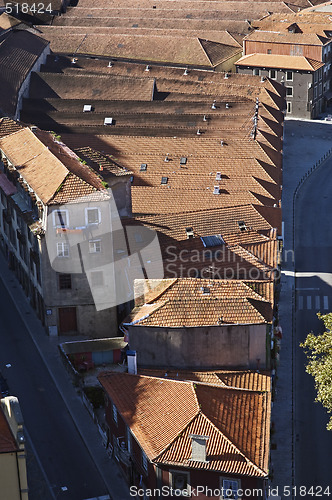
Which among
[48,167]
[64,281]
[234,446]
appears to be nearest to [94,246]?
[64,281]

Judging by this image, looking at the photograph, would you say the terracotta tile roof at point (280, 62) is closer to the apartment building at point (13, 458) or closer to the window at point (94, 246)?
the window at point (94, 246)

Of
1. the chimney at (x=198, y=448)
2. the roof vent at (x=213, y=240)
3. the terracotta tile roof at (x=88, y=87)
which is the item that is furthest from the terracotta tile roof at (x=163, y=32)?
the chimney at (x=198, y=448)

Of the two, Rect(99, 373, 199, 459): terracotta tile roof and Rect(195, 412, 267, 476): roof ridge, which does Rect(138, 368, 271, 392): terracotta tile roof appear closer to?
Rect(99, 373, 199, 459): terracotta tile roof

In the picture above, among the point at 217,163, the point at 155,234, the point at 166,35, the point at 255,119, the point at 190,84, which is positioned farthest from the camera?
the point at 166,35

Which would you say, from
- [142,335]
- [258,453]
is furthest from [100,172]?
[258,453]

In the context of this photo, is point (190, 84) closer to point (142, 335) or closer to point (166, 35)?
point (166, 35)

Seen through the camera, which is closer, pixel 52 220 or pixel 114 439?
pixel 114 439

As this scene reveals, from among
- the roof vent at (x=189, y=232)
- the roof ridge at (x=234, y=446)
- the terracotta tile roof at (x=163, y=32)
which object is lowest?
the roof ridge at (x=234, y=446)
